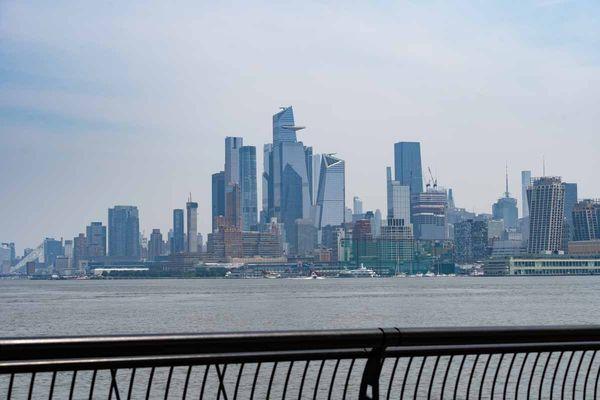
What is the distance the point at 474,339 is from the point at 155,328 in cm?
6272

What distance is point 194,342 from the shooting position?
20.6 feet

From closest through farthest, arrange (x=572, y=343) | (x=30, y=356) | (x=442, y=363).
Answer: (x=30, y=356) → (x=572, y=343) → (x=442, y=363)

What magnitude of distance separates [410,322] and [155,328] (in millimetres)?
18837

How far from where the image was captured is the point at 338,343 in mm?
6695

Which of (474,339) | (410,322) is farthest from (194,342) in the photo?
(410,322)

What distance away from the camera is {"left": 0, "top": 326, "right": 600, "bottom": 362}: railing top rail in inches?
231

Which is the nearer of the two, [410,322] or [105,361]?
[105,361]

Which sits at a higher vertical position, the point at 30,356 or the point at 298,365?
the point at 30,356

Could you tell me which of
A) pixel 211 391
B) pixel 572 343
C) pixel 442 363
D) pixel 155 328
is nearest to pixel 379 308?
pixel 155 328

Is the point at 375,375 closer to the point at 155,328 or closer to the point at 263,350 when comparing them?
the point at 263,350

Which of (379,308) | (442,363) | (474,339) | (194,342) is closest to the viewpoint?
(194,342)

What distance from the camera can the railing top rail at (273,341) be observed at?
231 inches

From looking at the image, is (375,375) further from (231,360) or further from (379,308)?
(379,308)

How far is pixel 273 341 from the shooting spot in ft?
21.3
